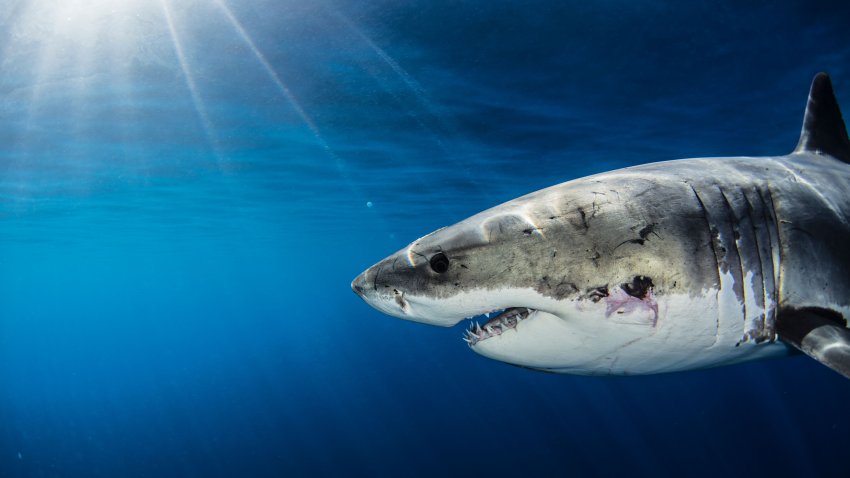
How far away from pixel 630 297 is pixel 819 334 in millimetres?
691

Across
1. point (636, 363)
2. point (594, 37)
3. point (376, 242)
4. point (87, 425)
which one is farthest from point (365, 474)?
point (376, 242)

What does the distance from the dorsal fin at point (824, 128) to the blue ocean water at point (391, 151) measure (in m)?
4.57

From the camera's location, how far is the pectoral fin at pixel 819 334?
1.57 meters

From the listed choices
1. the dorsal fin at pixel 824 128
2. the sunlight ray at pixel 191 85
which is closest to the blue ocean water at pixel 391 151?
→ the sunlight ray at pixel 191 85

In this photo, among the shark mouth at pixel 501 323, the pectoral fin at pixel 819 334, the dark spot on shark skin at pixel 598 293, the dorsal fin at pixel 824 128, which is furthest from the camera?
the dorsal fin at pixel 824 128

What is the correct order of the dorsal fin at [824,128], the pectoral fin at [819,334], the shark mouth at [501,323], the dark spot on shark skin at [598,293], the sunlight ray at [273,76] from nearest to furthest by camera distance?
1. the pectoral fin at [819,334]
2. the dark spot on shark skin at [598,293]
3. the shark mouth at [501,323]
4. the dorsal fin at [824,128]
5. the sunlight ray at [273,76]

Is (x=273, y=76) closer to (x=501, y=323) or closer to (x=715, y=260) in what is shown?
(x=501, y=323)

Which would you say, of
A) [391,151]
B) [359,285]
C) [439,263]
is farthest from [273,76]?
[439,263]

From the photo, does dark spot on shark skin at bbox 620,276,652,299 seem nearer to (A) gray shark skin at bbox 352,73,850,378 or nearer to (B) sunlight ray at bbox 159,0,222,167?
(A) gray shark skin at bbox 352,73,850,378

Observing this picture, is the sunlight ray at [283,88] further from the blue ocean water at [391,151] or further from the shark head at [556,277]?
the shark head at [556,277]

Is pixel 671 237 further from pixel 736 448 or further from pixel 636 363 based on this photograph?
pixel 736 448

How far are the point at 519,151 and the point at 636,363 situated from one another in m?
13.6

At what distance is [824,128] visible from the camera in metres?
3.23

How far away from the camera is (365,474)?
1505 centimetres
